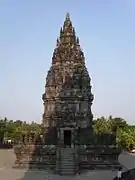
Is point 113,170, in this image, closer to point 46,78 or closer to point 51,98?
point 51,98

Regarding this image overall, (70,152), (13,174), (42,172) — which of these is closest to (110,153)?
(70,152)

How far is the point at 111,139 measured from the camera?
30.4 meters

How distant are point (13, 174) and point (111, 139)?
917 cm

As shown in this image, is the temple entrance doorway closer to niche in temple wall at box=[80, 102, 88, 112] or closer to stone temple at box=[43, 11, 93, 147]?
stone temple at box=[43, 11, 93, 147]

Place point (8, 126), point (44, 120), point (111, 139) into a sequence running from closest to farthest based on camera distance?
point (111, 139)
point (44, 120)
point (8, 126)

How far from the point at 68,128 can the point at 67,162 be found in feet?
11.3

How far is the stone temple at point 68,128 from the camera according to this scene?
2881 cm

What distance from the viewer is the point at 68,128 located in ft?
99.3

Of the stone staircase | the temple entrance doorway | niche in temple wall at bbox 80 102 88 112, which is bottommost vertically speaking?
the stone staircase

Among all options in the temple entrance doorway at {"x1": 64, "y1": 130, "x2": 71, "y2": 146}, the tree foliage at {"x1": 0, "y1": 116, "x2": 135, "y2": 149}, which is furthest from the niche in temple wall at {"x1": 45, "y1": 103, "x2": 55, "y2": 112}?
the tree foliage at {"x1": 0, "y1": 116, "x2": 135, "y2": 149}

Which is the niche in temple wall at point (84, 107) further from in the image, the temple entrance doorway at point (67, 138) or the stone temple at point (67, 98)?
the temple entrance doorway at point (67, 138)

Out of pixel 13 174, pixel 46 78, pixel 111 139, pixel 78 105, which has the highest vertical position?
pixel 46 78

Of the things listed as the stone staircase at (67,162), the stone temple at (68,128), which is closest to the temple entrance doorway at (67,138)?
the stone temple at (68,128)

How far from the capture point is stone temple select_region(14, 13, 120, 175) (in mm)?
28812
